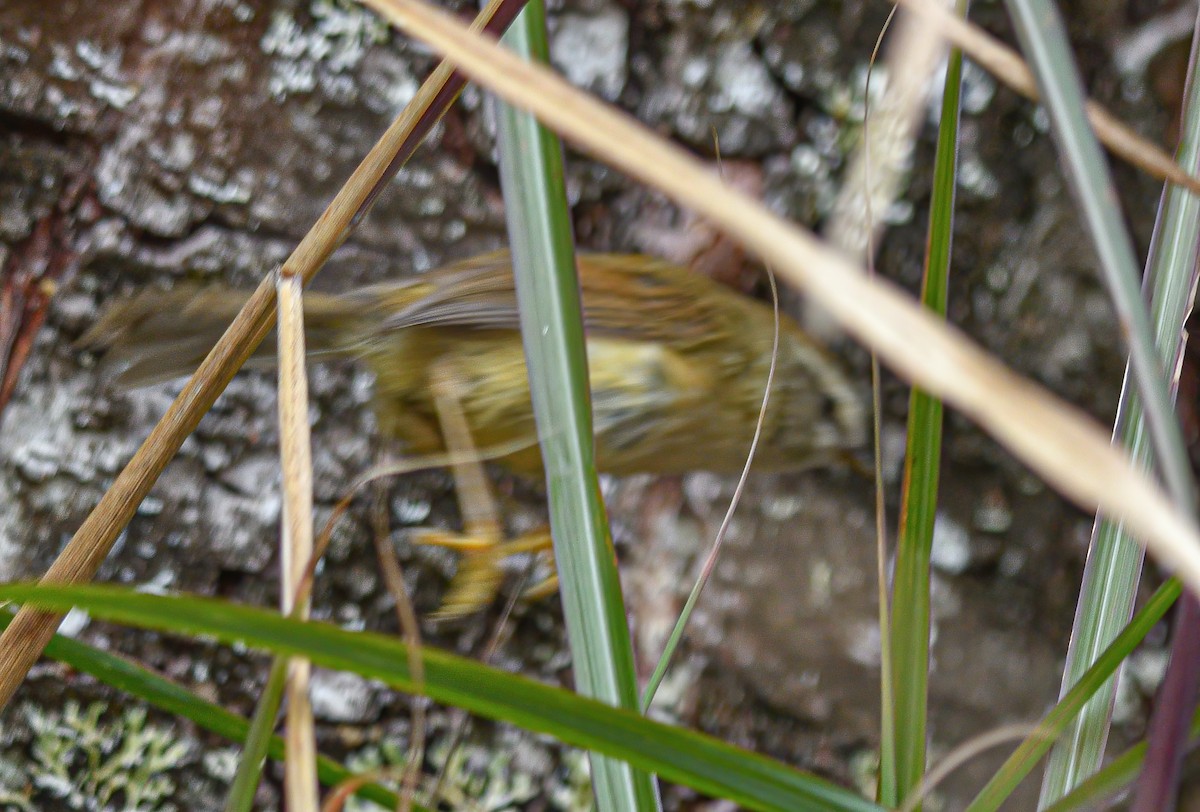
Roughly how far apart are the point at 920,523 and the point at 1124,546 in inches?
5.0

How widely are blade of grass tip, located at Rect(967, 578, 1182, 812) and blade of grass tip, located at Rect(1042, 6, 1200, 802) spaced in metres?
0.06

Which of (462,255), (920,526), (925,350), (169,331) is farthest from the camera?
(462,255)

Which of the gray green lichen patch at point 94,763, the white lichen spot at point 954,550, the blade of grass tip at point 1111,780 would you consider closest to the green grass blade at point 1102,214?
the blade of grass tip at point 1111,780

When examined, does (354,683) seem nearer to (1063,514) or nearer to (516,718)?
(516,718)

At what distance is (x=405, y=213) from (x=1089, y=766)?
984mm

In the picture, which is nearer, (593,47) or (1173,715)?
(1173,715)

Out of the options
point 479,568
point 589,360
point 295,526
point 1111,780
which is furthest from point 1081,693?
point 479,568

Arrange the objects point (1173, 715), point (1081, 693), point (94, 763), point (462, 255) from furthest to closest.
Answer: point (462, 255) → point (94, 763) → point (1081, 693) → point (1173, 715)

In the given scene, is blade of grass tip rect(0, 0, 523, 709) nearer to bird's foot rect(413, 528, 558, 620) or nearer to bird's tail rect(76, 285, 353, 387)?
bird's tail rect(76, 285, 353, 387)

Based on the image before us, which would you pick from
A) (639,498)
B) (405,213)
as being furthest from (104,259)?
(639,498)

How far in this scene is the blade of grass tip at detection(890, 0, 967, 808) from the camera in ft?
1.85

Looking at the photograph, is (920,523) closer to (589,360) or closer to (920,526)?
(920,526)

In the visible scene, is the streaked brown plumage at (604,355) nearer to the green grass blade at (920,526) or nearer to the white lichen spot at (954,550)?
the white lichen spot at (954,550)

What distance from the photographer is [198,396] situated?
52 centimetres
